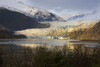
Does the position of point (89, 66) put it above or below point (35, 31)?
below

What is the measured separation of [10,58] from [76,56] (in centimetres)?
371

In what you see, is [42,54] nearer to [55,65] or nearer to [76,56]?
[55,65]

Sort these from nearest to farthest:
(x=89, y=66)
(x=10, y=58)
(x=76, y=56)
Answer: (x=89, y=66), (x=76, y=56), (x=10, y=58)

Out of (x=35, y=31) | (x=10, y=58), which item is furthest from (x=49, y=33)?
(x=10, y=58)

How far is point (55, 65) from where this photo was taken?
7.20 m

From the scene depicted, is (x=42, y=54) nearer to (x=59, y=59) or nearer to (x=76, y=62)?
(x=59, y=59)


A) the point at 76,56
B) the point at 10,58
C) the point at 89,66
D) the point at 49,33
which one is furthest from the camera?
the point at 49,33

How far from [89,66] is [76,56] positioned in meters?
0.90

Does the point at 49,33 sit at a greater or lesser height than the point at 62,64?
greater

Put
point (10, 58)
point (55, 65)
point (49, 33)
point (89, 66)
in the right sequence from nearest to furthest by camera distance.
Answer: point (55, 65) < point (89, 66) < point (10, 58) < point (49, 33)

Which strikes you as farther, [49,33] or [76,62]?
[49,33]

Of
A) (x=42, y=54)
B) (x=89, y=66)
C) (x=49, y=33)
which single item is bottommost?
(x=89, y=66)

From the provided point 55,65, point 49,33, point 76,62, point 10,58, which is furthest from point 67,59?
point 49,33

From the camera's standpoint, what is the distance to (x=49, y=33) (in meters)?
180
